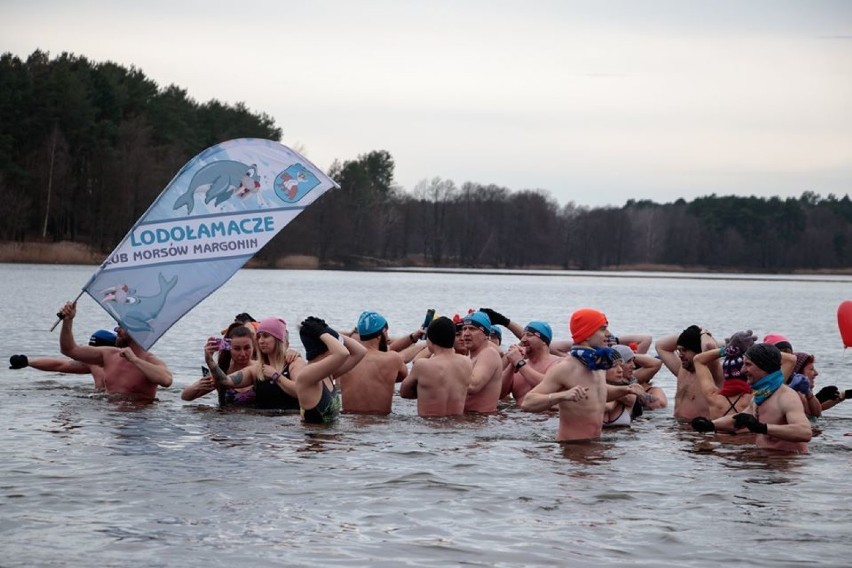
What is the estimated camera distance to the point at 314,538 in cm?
818

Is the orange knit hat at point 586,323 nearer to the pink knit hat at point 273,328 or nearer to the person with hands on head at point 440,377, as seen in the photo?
the person with hands on head at point 440,377

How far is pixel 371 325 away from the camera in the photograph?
12.7 m

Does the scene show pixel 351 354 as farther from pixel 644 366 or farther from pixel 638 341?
pixel 638 341

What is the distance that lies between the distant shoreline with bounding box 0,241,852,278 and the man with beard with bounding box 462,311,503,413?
62.0 metres

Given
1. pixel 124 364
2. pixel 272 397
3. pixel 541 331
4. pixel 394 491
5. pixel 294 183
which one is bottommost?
pixel 394 491

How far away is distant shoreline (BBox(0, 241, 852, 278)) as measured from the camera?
73938mm

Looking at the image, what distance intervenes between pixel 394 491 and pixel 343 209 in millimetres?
105622

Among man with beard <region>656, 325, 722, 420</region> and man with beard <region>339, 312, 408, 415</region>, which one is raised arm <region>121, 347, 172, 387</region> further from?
man with beard <region>656, 325, 722, 420</region>

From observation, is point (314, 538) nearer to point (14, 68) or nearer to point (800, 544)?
point (800, 544)

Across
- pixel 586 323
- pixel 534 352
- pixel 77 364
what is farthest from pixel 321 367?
pixel 77 364

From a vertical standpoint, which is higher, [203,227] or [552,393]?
[203,227]

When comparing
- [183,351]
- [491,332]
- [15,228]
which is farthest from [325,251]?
[491,332]

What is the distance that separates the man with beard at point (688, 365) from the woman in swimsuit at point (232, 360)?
448cm

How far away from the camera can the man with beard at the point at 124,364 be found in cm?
1330
